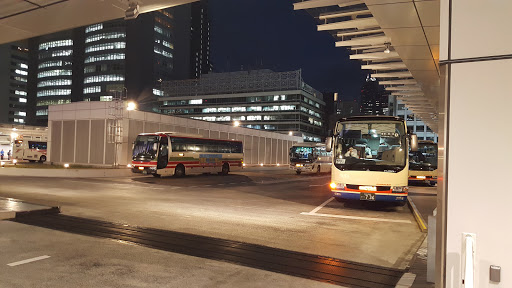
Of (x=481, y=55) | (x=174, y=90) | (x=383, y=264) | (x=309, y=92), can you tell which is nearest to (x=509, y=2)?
(x=481, y=55)

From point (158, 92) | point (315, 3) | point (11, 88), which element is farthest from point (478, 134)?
point (11, 88)

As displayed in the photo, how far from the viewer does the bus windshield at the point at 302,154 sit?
34969mm

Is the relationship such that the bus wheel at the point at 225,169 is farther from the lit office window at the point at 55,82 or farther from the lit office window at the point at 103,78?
the lit office window at the point at 55,82

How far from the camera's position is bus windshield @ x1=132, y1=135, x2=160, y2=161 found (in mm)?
25484

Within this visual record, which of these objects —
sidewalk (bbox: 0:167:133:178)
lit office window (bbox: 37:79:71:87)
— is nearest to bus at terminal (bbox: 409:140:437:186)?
sidewalk (bbox: 0:167:133:178)

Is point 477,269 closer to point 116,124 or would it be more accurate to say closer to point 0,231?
point 0,231

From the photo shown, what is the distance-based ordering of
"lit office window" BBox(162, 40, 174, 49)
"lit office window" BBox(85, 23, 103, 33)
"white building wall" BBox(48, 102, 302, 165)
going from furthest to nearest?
1. "lit office window" BBox(162, 40, 174, 49)
2. "lit office window" BBox(85, 23, 103, 33)
3. "white building wall" BBox(48, 102, 302, 165)

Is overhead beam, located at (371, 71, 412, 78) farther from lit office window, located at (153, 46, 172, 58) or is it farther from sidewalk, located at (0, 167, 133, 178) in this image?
lit office window, located at (153, 46, 172, 58)

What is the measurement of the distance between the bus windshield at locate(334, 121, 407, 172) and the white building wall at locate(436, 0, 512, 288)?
10.2m

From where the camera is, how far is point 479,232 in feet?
8.43

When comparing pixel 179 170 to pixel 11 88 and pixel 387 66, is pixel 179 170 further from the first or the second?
pixel 11 88

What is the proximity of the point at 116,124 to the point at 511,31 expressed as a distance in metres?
32.0

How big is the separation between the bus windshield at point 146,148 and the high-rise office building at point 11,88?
132635mm

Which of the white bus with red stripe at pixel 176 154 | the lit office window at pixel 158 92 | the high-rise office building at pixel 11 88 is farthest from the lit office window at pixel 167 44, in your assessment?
the white bus with red stripe at pixel 176 154
